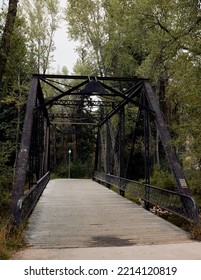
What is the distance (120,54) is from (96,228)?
18154 millimetres

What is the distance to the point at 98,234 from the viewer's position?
6715mm

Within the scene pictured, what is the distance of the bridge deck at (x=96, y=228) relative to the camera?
6102 millimetres

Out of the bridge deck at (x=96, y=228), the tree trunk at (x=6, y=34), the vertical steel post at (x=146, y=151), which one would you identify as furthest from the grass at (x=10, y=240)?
the vertical steel post at (x=146, y=151)

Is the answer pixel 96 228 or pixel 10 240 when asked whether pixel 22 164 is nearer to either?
pixel 96 228

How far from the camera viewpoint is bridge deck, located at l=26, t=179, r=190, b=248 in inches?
240

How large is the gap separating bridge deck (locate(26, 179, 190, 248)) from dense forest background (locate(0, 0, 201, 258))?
60.7 inches

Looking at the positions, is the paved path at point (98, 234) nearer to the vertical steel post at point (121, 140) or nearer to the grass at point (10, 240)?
the grass at point (10, 240)

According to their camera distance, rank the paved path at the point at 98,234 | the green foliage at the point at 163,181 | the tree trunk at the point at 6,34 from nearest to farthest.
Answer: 1. the paved path at the point at 98,234
2. the tree trunk at the point at 6,34
3. the green foliage at the point at 163,181

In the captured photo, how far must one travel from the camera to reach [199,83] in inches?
352

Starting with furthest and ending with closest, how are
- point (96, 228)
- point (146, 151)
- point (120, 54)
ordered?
point (120, 54) → point (146, 151) → point (96, 228)

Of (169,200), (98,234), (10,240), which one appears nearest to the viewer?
(10,240)

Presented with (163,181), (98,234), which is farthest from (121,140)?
(98,234)

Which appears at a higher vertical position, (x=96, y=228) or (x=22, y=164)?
(x=22, y=164)
